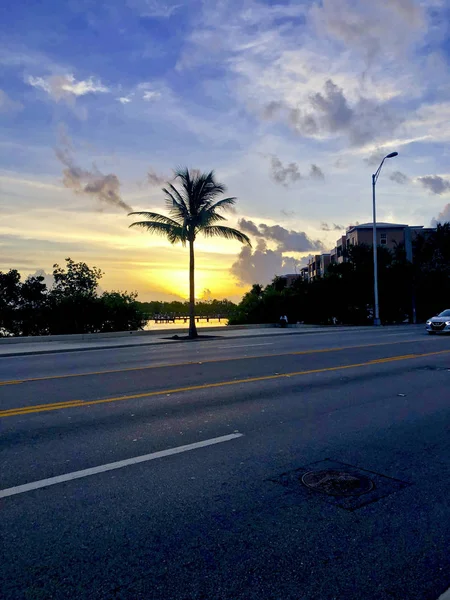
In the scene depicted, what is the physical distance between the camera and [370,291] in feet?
150

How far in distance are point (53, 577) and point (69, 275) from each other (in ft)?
104

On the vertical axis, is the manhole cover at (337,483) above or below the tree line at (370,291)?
below

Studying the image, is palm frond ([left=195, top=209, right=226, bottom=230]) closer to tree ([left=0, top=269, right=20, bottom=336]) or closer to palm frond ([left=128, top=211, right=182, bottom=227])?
palm frond ([left=128, top=211, right=182, bottom=227])

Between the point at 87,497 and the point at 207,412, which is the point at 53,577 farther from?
the point at 207,412

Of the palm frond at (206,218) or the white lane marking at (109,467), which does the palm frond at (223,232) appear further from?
the white lane marking at (109,467)

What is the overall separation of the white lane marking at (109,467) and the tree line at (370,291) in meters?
40.2

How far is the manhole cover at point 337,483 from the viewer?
4.70 m

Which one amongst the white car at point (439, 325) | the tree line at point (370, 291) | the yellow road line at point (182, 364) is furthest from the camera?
the tree line at point (370, 291)

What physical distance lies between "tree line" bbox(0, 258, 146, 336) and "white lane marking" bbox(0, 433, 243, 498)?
27589 mm

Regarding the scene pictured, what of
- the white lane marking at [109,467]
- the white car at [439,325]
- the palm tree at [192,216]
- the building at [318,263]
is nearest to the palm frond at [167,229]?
the palm tree at [192,216]

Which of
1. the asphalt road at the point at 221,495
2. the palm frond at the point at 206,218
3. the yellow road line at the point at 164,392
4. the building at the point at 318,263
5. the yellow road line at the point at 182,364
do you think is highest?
the building at the point at 318,263

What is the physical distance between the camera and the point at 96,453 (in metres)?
5.81

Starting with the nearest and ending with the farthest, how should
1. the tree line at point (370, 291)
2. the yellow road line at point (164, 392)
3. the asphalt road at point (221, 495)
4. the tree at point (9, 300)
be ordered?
the asphalt road at point (221, 495) < the yellow road line at point (164, 392) < the tree at point (9, 300) < the tree line at point (370, 291)

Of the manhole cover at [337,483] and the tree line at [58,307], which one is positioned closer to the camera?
the manhole cover at [337,483]
